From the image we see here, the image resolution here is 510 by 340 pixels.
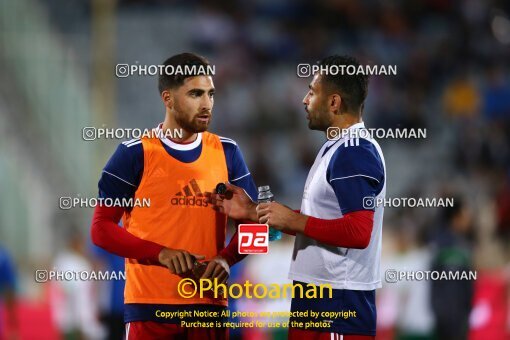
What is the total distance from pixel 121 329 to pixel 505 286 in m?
3.15

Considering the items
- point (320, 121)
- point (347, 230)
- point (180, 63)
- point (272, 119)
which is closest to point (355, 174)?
point (347, 230)

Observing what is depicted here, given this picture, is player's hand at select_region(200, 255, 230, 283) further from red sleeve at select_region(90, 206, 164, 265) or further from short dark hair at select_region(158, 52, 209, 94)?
short dark hair at select_region(158, 52, 209, 94)

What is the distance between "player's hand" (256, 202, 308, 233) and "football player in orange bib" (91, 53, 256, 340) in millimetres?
181

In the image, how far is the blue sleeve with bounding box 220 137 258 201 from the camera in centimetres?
403

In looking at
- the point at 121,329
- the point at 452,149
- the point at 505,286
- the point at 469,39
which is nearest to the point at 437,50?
the point at 469,39

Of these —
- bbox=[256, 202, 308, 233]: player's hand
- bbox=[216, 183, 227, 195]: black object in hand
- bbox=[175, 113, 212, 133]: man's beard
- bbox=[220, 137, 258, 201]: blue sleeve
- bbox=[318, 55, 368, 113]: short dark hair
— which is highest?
bbox=[318, 55, 368, 113]: short dark hair

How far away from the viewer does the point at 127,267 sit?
13.1ft

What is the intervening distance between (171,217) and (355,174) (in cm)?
73

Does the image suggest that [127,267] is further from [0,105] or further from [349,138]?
[0,105]

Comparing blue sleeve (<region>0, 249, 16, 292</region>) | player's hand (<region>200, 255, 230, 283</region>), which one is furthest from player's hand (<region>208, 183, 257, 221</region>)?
blue sleeve (<region>0, 249, 16, 292</region>)

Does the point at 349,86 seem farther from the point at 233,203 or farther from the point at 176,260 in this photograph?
the point at 176,260

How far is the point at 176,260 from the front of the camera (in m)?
3.87

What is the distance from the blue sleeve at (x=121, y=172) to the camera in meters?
3.90

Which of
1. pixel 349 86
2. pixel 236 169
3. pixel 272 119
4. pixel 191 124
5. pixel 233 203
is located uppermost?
pixel 272 119
